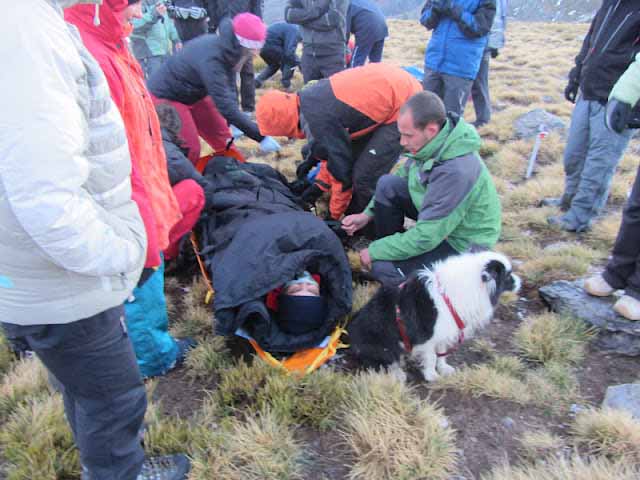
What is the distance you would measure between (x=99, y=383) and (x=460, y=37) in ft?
19.9

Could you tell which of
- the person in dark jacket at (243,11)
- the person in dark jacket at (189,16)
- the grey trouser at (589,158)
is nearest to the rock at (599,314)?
the grey trouser at (589,158)

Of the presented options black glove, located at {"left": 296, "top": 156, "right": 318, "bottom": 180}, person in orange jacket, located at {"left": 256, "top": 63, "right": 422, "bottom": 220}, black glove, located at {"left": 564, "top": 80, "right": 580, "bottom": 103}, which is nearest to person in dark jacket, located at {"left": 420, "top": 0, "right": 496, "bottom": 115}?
black glove, located at {"left": 564, "top": 80, "right": 580, "bottom": 103}

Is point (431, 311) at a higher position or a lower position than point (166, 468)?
higher

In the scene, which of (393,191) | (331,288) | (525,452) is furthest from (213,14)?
(525,452)

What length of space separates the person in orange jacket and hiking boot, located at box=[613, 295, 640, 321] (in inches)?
89.4

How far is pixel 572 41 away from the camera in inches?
698

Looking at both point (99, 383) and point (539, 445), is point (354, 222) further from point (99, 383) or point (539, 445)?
point (99, 383)

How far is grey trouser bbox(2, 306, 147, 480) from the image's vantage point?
5.16 ft

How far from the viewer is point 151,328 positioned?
2.86 m

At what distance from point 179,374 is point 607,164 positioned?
4.35 m

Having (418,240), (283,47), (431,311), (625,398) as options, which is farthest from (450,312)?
(283,47)

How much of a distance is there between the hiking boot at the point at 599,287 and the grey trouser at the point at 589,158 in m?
1.39

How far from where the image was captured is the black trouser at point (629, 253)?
318cm

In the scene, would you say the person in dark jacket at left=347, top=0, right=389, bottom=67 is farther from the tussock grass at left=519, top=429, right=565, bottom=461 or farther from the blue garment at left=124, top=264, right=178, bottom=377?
the tussock grass at left=519, top=429, right=565, bottom=461
